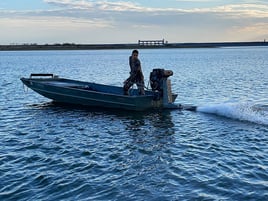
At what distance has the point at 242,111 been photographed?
1585 centimetres

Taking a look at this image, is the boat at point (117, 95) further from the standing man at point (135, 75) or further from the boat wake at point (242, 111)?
the boat wake at point (242, 111)

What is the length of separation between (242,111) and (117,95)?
5.34m

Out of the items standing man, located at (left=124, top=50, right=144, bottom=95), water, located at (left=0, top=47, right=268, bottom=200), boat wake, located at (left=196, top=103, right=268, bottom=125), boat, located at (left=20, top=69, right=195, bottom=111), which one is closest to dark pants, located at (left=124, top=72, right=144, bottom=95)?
standing man, located at (left=124, top=50, right=144, bottom=95)

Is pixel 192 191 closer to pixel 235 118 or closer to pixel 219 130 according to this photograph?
pixel 219 130

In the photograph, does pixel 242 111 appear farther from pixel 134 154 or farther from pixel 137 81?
pixel 134 154

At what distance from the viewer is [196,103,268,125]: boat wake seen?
15.0m

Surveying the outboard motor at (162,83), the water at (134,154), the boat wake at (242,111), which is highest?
the outboard motor at (162,83)

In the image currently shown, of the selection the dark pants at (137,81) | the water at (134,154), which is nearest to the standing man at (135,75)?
the dark pants at (137,81)

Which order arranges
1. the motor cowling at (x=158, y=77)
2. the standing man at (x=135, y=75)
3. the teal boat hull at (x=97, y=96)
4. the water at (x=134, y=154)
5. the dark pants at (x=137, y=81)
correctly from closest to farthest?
the water at (x=134, y=154) < the standing man at (x=135, y=75) < the motor cowling at (x=158, y=77) < the dark pants at (x=137, y=81) < the teal boat hull at (x=97, y=96)

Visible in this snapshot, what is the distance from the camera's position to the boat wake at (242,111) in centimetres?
1496

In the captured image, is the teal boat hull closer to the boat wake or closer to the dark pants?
the dark pants

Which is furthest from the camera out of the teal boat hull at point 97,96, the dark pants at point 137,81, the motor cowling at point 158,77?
the teal boat hull at point 97,96

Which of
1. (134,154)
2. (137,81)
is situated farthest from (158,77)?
(134,154)

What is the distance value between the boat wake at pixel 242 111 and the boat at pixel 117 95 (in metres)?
1.11
